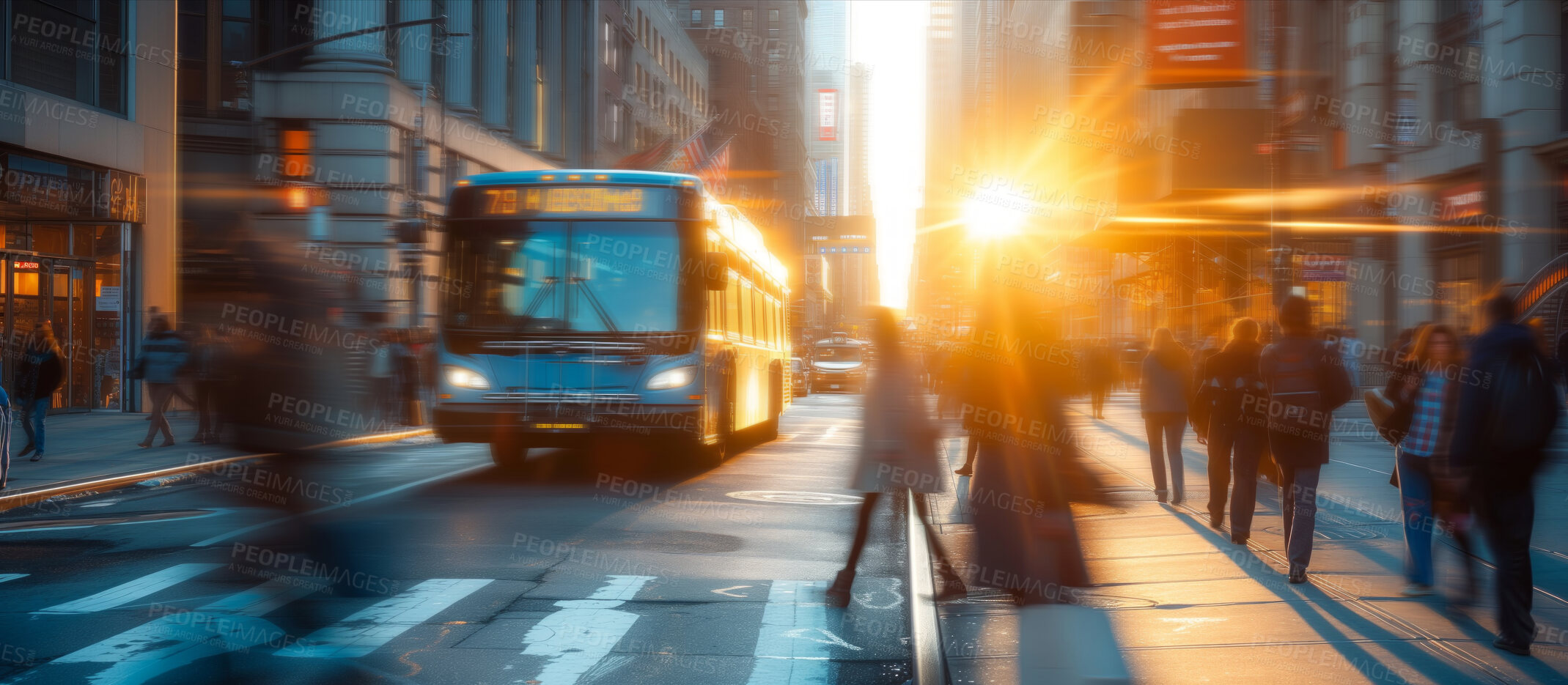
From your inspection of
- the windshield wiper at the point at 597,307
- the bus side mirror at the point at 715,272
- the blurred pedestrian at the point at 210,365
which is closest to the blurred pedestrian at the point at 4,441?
the windshield wiper at the point at 597,307

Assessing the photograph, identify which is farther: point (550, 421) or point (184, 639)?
point (550, 421)

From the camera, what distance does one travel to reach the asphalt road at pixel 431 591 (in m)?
5.91

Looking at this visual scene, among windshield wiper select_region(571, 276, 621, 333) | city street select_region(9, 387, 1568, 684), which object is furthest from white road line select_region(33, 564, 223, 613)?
windshield wiper select_region(571, 276, 621, 333)

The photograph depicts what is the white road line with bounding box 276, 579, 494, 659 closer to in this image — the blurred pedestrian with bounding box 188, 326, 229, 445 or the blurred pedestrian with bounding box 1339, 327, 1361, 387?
the blurred pedestrian with bounding box 188, 326, 229, 445

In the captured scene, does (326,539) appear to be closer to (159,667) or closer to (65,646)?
(159,667)

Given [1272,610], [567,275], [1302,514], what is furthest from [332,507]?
[567,275]

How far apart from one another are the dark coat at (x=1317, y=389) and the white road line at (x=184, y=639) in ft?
18.5

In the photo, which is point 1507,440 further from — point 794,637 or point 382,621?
point 382,621

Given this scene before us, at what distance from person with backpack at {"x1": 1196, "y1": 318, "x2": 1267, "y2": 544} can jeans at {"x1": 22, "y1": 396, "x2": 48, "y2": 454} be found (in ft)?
43.3

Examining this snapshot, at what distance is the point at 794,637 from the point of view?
662cm

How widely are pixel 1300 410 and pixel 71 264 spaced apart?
74.7 ft

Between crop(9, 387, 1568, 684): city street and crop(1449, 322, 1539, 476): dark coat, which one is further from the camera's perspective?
crop(1449, 322, 1539, 476): dark coat

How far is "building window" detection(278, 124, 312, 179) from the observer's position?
1130 inches

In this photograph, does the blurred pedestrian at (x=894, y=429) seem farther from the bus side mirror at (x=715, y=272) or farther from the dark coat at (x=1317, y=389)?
the bus side mirror at (x=715, y=272)
